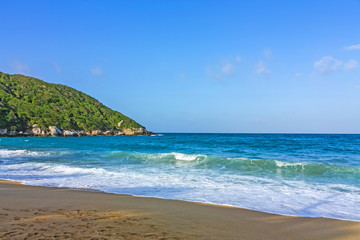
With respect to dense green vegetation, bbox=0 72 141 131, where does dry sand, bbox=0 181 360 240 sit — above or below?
below

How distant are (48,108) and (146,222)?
9586 centimetres

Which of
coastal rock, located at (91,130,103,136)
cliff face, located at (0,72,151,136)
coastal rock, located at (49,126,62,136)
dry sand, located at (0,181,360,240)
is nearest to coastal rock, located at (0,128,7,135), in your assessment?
cliff face, located at (0,72,151,136)

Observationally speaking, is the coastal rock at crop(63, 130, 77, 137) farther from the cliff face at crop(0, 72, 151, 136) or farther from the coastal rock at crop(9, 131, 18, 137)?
the coastal rock at crop(9, 131, 18, 137)

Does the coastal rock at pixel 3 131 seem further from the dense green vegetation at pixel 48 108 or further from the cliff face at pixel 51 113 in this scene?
the dense green vegetation at pixel 48 108

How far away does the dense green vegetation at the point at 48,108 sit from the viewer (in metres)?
78.8

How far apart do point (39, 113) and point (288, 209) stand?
90.6 metres

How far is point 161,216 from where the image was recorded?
5.61 m

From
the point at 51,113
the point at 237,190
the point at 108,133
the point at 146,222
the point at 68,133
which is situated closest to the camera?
the point at 146,222

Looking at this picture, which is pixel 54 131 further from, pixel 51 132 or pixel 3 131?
pixel 3 131

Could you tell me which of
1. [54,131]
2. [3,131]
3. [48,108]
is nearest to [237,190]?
[3,131]

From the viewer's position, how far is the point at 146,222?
506 cm

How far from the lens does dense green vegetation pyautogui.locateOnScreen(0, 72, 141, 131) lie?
78750 millimetres

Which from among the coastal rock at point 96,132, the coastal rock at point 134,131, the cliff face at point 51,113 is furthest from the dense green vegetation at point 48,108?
the coastal rock at point 134,131

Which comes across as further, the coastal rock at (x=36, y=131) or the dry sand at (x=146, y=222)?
the coastal rock at (x=36, y=131)
